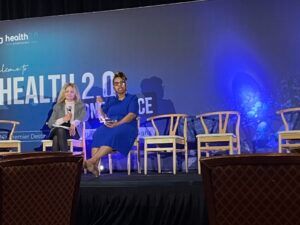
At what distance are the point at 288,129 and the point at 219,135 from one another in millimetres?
709

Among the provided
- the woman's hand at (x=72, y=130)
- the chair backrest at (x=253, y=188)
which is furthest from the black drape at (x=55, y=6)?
the chair backrest at (x=253, y=188)

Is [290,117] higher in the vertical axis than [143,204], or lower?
higher

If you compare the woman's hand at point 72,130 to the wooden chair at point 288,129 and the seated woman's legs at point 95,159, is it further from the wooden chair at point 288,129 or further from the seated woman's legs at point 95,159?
the wooden chair at point 288,129

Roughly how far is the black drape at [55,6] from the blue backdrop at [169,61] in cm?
32

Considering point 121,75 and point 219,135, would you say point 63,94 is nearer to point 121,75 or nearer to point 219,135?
point 121,75

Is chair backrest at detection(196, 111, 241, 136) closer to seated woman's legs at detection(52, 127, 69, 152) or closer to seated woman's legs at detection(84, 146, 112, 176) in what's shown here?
seated woman's legs at detection(84, 146, 112, 176)

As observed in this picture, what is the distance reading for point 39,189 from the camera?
67.6 inches

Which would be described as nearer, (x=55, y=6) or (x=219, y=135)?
(x=219, y=135)

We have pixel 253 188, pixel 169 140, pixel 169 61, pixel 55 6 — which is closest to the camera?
pixel 253 188

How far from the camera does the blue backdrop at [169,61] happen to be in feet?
16.3

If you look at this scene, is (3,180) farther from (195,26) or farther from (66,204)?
(195,26)

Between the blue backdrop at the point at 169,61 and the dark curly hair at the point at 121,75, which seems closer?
the blue backdrop at the point at 169,61

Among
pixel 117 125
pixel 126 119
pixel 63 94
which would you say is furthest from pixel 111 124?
pixel 63 94

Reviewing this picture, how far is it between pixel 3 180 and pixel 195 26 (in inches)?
155
